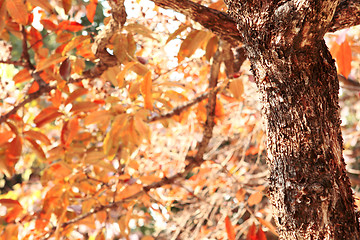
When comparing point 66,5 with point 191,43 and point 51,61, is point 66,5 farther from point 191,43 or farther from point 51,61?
point 191,43

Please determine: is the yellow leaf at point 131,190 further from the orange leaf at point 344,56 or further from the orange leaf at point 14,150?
the orange leaf at point 344,56

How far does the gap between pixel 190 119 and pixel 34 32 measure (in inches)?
27.5

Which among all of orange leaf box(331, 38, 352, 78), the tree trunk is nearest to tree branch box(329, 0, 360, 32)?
the tree trunk

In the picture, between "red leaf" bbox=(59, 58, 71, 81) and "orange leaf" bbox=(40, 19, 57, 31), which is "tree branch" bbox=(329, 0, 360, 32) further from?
"orange leaf" bbox=(40, 19, 57, 31)

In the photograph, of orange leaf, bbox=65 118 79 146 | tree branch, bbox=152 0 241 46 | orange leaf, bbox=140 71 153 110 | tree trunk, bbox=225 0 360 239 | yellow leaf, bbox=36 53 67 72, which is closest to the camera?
tree trunk, bbox=225 0 360 239

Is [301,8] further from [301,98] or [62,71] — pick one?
[62,71]

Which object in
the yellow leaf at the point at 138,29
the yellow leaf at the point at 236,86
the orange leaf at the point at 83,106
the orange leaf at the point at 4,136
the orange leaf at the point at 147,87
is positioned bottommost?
the orange leaf at the point at 4,136

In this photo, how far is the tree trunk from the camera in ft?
1.61

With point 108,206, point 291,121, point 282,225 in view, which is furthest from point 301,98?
point 108,206

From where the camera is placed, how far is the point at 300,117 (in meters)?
0.51

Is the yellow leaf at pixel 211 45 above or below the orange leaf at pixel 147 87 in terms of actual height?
above

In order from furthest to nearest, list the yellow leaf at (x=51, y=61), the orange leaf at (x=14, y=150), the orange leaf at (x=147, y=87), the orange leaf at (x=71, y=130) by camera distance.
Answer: the orange leaf at (x=71, y=130)
the orange leaf at (x=14, y=150)
the yellow leaf at (x=51, y=61)
the orange leaf at (x=147, y=87)

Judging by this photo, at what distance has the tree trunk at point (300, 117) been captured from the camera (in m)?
Answer: 0.49

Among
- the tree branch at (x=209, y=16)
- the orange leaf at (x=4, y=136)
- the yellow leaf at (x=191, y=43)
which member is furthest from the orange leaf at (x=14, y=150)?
the tree branch at (x=209, y=16)
